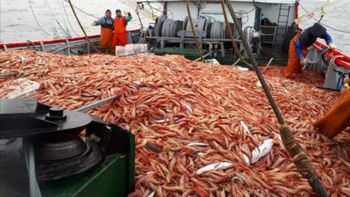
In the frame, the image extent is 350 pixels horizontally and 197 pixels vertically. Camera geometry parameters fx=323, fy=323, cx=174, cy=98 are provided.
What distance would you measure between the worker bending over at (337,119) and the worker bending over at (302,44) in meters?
5.49

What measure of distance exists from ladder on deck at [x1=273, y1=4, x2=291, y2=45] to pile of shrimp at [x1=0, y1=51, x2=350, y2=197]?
1038cm

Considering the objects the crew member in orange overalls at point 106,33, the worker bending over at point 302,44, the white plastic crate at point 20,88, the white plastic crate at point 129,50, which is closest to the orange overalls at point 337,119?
the white plastic crate at point 20,88

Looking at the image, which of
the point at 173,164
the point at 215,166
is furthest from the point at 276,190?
the point at 173,164

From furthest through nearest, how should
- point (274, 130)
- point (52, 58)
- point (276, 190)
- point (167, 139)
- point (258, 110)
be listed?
point (52, 58) → point (258, 110) → point (274, 130) → point (167, 139) → point (276, 190)

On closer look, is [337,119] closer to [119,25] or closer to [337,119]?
[337,119]

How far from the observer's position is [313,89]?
7.45 meters

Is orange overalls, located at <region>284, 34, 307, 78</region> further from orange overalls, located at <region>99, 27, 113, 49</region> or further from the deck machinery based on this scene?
the deck machinery

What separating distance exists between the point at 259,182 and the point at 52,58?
5.61 metres

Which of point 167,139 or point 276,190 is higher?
point 167,139

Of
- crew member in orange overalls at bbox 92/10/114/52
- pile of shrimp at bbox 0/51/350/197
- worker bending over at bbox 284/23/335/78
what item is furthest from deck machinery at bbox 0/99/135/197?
crew member in orange overalls at bbox 92/10/114/52

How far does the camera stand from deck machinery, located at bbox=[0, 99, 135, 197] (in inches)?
68.9

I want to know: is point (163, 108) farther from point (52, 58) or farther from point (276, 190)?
point (52, 58)

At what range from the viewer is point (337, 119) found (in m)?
4.03

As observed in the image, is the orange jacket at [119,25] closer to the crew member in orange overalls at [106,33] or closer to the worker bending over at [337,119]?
the crew member in orange overalls at [106,33]
